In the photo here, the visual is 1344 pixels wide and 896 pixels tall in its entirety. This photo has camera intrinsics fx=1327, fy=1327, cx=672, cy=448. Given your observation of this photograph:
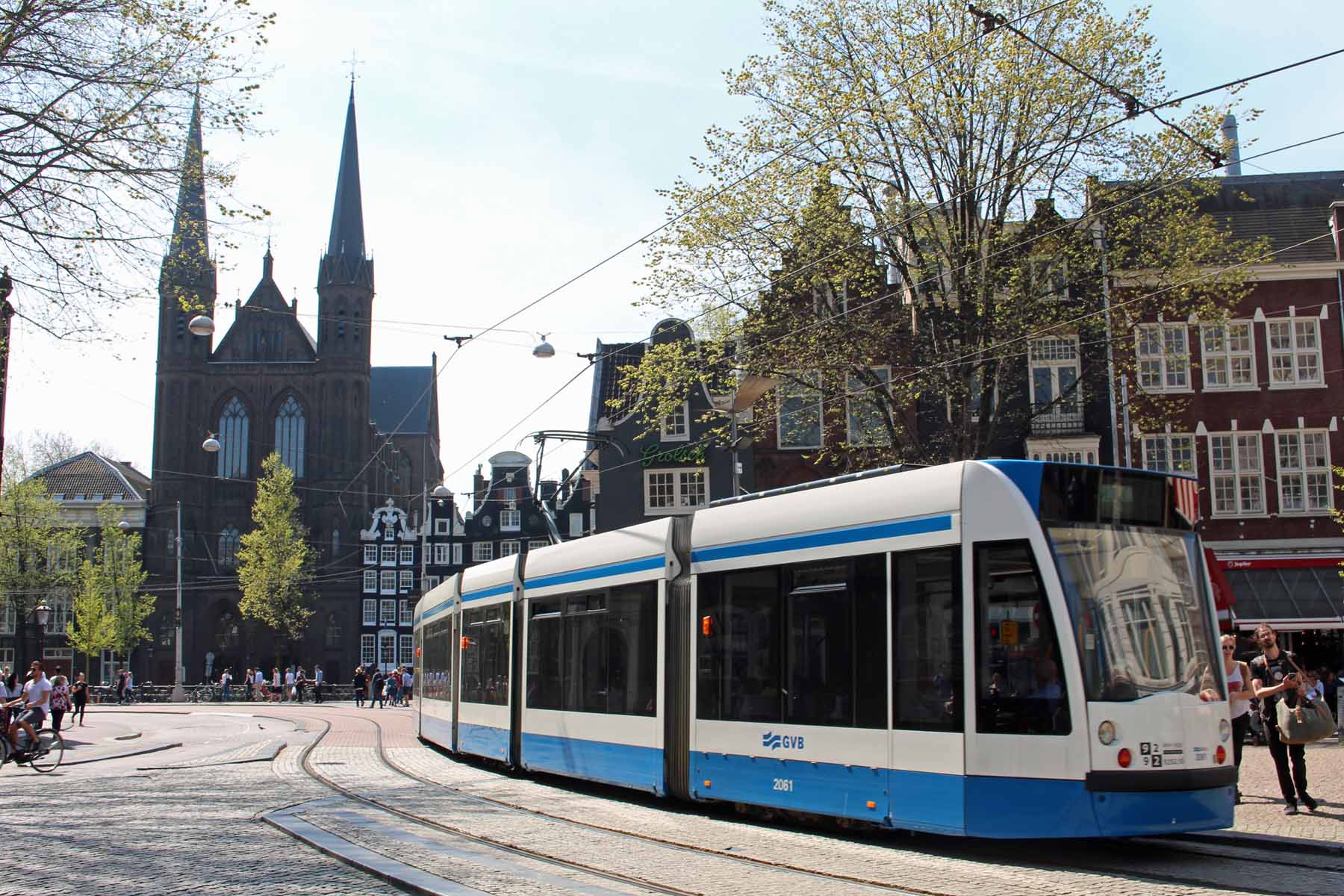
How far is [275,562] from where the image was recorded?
3017 inches

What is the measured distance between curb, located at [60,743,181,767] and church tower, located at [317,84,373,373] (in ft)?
230

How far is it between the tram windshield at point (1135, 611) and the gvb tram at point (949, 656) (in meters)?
0.02

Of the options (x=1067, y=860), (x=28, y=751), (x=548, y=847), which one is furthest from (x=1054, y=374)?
(x=548, y=847)

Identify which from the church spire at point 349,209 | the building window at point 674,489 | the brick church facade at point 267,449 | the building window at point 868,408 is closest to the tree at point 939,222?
the building window at point 868,408

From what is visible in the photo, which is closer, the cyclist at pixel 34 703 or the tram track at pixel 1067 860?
the tram track at pixel 1067 860

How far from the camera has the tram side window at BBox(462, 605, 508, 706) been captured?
17.7 m

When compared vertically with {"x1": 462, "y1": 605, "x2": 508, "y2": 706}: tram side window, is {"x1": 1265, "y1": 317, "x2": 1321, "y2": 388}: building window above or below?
above

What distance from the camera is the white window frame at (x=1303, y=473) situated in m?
31.9

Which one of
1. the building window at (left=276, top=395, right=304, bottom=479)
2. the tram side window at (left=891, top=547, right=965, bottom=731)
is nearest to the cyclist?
the tram side window at (left=891, top=547, right=965, bottom=731)

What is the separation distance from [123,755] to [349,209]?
79.7 metres

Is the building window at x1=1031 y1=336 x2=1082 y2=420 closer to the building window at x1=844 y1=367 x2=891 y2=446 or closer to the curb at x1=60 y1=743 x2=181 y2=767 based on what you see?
the building window at x1=844 y1=367 x2=891 y2=446

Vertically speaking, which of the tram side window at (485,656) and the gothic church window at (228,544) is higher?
the gothic church window at (228,544)

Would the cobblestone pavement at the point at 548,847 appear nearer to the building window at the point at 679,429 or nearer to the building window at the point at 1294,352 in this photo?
the building window at the point at 1294,352

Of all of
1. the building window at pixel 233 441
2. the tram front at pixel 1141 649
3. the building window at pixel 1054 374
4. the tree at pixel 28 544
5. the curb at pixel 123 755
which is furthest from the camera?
the building window at pixel 233 441
